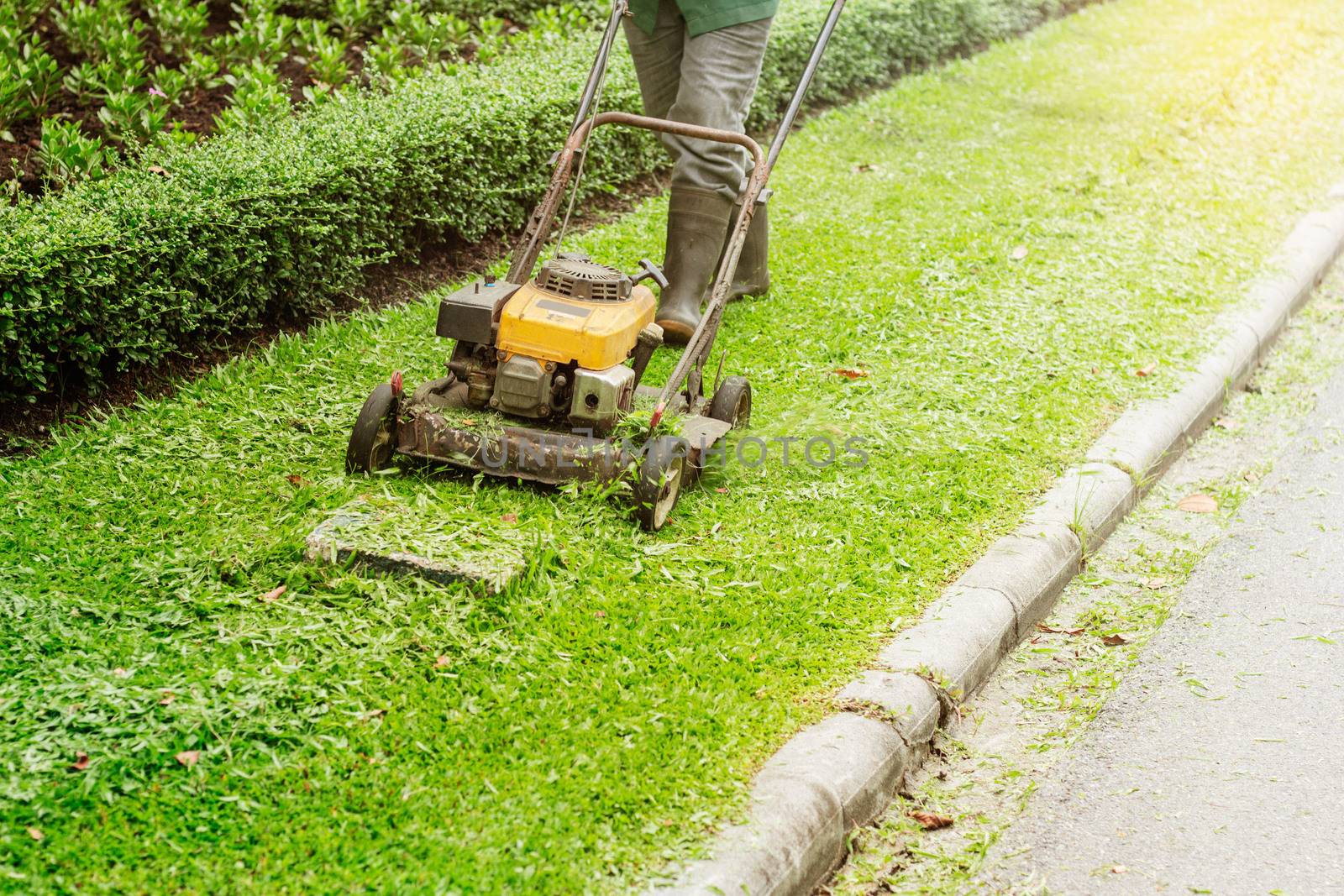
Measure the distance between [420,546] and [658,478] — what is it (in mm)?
643

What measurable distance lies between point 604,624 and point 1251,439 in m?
3.05

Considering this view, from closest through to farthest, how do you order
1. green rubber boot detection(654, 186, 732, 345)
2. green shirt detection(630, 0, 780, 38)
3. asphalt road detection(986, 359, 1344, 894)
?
1. asphalt road detection(986, 359, 1344, 894)
2. green shirt detection(630, 0, 780, 38)
3. green rubber boot detection(654, 186, 732, 345)

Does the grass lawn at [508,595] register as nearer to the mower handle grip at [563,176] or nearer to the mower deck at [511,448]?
the mower deck at [511,448]

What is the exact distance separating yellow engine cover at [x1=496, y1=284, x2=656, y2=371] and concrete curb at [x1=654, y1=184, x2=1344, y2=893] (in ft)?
3.53

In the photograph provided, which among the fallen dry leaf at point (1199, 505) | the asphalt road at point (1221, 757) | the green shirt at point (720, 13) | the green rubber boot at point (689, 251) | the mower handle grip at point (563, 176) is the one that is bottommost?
the fallen dry leaf at point (1199, 505)

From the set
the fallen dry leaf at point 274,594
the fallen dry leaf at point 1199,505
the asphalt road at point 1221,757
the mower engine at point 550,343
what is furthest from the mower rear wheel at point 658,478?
the fallen dry leaf at point 1199,505

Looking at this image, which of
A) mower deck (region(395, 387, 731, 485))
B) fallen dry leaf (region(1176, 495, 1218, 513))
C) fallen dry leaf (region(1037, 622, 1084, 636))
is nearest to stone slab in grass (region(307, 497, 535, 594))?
Answer: mower deck (region(395, 387, 731, 485))

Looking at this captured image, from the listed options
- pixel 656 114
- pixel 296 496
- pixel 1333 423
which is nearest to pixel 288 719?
pixel 296 496

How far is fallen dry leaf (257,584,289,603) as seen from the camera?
3.24 m

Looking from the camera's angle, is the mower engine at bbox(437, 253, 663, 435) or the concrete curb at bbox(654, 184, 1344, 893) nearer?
the concrete curb at bbox(654, 184, 1344, 893)

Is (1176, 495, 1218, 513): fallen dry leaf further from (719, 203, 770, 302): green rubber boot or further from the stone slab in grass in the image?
the stone slab in grass

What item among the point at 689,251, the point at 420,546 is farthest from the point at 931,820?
the point at 689,251

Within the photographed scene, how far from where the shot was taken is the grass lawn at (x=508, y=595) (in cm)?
258

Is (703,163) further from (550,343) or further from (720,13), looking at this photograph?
(550,343)
